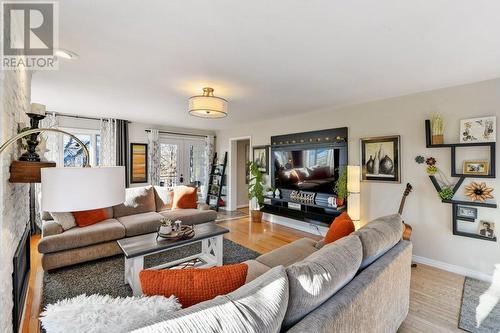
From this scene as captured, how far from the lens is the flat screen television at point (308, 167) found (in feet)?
13.3

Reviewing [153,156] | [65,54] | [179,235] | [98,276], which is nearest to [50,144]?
[153,156]

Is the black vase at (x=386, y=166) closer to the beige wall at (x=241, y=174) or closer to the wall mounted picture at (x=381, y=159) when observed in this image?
the wall mounted picture at (x=381, y=159)

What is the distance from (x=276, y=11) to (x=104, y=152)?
4851 millimetres

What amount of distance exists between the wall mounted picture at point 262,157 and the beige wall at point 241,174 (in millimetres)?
1249

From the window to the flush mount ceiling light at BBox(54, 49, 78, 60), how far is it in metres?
2.90

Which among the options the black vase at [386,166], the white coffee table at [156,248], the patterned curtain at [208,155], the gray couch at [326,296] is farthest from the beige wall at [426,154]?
the patterned curtain at [208,155]

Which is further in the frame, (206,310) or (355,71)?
(355,71)

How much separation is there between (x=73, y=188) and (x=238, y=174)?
578 centimetres

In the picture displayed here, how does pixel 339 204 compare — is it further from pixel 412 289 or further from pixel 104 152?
pixel 104 152

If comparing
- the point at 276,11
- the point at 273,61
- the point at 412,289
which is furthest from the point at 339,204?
the point at 276,11

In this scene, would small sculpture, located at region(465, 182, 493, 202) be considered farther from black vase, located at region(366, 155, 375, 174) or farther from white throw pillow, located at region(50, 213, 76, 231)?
white throw pillow, located at region(50, 213, 76, 231)

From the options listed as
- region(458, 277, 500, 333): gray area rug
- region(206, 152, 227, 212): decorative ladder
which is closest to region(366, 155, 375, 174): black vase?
region(458, 277, 500, 333): gray area rug

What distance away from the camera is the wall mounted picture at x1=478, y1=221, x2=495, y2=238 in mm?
2631

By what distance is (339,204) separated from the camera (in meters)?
3.89
